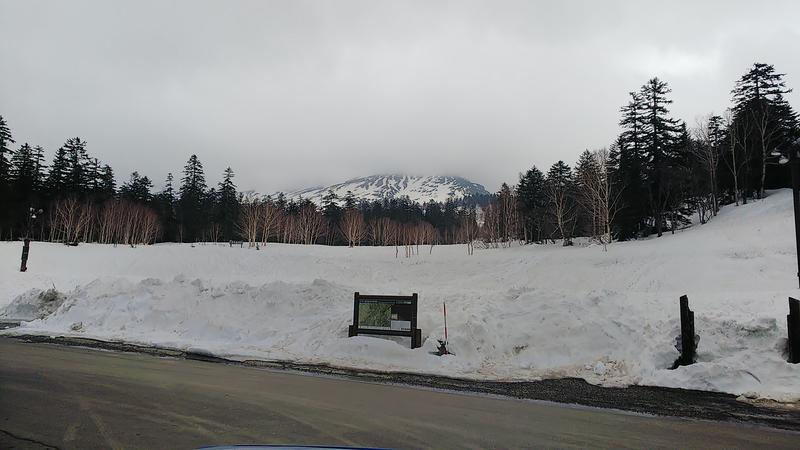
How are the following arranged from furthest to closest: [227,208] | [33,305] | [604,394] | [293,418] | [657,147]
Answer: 1. [227,208]
2. [657,147]
3. [33,305]
4. [604,394]
5. [293,418]

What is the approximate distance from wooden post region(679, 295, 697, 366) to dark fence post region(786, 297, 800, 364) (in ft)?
5.63

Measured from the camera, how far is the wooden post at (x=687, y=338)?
10320mm

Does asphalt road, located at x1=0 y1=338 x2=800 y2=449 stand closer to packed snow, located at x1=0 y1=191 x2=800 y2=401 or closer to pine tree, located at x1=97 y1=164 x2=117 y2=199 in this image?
packed snow, located at x1=0 y1=191 x2=800 y2=401

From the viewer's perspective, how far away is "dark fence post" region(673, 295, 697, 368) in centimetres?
1033

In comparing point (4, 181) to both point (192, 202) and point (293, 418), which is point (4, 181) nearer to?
point (192, 202)

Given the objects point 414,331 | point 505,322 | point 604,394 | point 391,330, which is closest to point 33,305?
point 391,330

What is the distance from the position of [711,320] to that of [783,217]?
34313 millimetres

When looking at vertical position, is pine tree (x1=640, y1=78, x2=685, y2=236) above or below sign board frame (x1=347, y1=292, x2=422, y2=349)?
above

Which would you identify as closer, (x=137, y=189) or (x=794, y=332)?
(x=794, y=332)

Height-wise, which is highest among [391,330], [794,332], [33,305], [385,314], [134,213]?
[134,213]

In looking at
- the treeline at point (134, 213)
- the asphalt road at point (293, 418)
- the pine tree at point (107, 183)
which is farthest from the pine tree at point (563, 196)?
the pine tree at point (107, 183)

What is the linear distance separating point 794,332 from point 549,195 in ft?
184

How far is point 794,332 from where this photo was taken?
9.67 m

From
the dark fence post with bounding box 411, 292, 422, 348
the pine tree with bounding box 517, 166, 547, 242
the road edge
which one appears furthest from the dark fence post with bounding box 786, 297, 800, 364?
the pine tree with bounding box 517, 166, 547, 242
